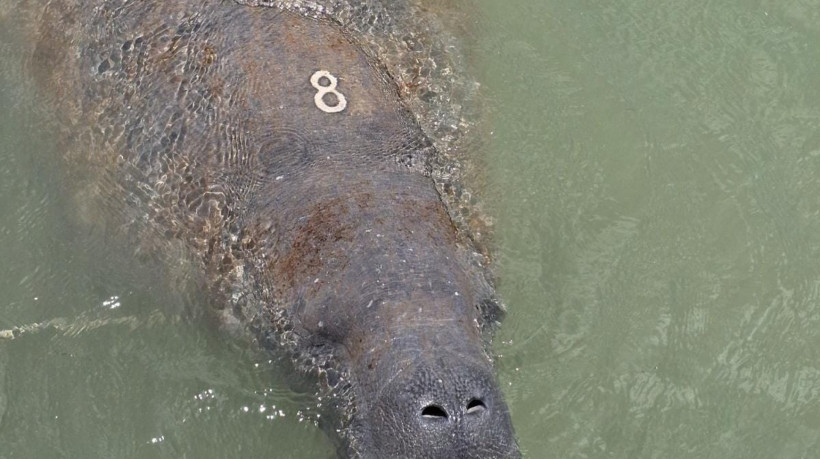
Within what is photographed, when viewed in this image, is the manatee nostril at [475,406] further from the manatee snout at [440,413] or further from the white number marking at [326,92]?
the white number marking at [326,92]

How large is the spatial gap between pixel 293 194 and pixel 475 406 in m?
1.27

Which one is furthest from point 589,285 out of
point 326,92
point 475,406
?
point 475,406

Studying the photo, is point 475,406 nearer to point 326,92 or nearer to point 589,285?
point 326,92

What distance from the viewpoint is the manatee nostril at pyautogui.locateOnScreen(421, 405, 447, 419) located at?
11.6 ft

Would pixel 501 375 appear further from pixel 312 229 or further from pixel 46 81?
pixel 46 81

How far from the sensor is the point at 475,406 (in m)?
Result: 3.60

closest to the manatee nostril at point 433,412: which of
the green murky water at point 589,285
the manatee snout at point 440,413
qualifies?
the manatee snout at point 440,413

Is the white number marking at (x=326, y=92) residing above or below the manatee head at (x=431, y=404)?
above

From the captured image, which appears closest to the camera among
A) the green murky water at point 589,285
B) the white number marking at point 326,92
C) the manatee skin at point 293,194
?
the manatee skin at point 293,194

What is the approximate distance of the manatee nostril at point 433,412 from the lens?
355 cm

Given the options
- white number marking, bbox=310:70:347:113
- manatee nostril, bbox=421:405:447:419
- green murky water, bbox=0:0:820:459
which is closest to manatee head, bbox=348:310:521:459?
manatee nostril, bbox=421:405:447:419

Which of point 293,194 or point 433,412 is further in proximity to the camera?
point 293,194

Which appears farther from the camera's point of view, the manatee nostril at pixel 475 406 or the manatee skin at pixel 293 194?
the manatee skin at pixel 293 194

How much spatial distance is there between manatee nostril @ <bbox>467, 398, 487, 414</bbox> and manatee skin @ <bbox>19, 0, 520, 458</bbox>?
0.05 feet
